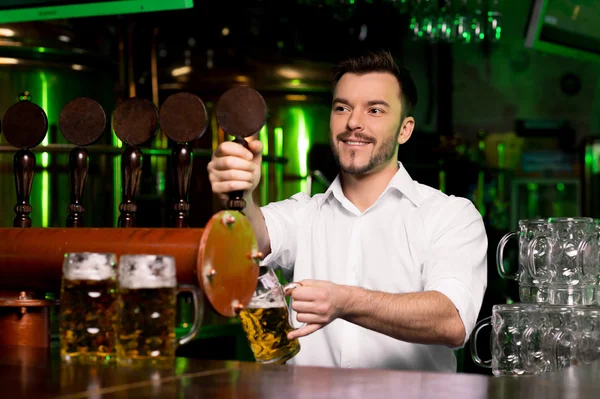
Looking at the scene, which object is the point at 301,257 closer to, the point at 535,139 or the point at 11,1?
the point at 11,1

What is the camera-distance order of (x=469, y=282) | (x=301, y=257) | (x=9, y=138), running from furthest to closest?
(x=301, y=257), (x=469, y=282), (x=9, y=138)

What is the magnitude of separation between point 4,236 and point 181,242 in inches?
16.0

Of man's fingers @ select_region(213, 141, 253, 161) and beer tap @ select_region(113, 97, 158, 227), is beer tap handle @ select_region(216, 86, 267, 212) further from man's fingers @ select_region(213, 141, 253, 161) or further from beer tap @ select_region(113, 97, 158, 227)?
beer tap @ select_region(113, 97, 158, 227)

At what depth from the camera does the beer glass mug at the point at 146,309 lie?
4.35 feet

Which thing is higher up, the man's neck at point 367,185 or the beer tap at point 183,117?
the beer tap at point 183,117

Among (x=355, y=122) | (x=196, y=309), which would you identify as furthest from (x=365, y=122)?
(x=196, y=309)

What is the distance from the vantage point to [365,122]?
2451mm

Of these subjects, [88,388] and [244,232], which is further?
[244,232]

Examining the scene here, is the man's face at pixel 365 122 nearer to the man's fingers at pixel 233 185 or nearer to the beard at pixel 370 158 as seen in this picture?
the beard at pixel 370 158

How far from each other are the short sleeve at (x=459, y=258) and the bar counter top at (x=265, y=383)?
30.1 inches

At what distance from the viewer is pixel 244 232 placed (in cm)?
145

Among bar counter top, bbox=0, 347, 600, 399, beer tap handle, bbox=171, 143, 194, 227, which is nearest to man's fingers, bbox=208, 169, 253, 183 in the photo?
beer tap handle, bbox=171, 143, 194, 227

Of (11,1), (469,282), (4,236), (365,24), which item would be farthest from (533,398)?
(365,24)

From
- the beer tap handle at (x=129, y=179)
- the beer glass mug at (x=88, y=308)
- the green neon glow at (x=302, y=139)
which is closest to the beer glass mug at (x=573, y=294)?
the beer tap handle at (x=129, y=179)
